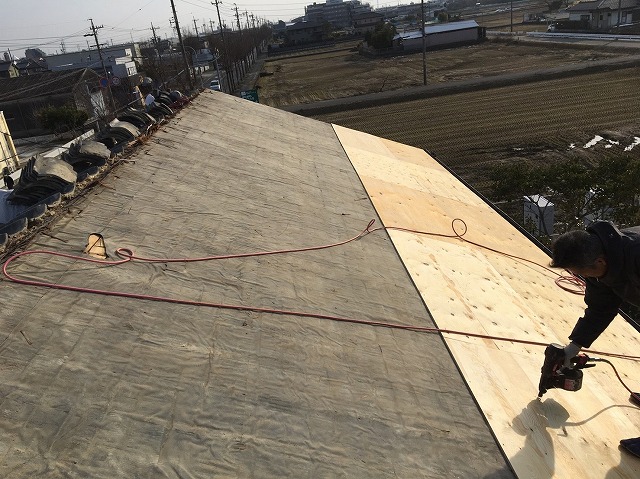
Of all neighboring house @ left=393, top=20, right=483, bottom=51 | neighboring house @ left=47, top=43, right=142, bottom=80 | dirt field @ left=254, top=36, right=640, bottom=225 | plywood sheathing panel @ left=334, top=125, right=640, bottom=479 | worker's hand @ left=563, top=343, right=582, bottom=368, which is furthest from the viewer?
neighboring house @ left=393, top=20, right=483, bottom=51

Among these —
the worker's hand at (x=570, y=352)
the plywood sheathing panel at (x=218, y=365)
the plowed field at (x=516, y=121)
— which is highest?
the plywood sheathing panel at (x=218, y=365)

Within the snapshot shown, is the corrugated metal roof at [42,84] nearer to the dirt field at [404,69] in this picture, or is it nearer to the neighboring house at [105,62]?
the neighboring house at [105,62]

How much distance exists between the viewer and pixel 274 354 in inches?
144

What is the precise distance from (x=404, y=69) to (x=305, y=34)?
55.2 m

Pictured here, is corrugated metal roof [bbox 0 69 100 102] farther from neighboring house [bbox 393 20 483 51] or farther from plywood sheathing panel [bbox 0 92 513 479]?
neighboring house [bbox 393 20 483 51]

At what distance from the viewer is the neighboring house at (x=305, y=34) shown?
10000 cm

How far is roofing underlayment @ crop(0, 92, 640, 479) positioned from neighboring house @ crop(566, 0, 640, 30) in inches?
2709

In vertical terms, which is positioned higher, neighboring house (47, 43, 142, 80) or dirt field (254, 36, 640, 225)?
neighboring house (47, 43, 142, 80)

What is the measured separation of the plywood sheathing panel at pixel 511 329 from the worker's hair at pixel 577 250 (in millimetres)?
1278

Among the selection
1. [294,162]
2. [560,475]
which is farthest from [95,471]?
[294,162]

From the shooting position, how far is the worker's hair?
3092 mm

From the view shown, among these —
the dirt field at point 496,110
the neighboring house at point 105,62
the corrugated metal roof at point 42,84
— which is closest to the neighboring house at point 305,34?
the neighboring house at point 105,62

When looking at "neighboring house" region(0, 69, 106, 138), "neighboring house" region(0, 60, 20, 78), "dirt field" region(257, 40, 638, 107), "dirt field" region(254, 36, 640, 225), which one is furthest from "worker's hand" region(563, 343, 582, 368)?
"neighboring house" region(0, 60, 20, 78)

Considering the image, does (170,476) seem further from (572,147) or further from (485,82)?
(485,82)
